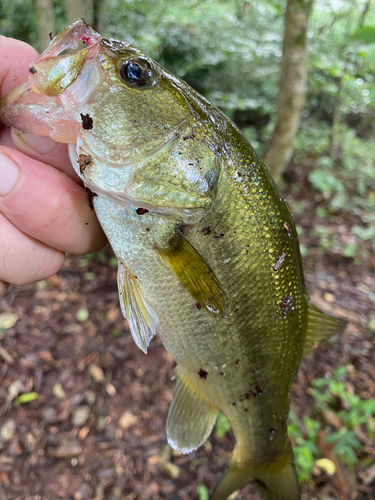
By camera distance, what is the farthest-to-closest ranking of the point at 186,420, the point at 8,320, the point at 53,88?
the point at 8,320, the point at 186,420, the point at 53,88

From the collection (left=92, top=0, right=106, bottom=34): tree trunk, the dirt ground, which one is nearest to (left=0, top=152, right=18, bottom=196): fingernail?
the dirt ground

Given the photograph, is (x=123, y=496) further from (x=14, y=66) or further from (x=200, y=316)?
(x=14, y=66)

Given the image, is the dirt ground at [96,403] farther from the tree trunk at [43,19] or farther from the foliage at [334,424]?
the tree trunk at [43,19]

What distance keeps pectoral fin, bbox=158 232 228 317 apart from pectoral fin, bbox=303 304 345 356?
0.53 meters

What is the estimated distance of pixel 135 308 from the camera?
1306 mm

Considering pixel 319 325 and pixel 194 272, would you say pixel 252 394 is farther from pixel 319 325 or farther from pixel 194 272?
pixel 194 272

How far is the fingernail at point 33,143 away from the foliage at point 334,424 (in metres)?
2.70

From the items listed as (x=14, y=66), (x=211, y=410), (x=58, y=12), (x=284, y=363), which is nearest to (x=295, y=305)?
(x=284, y=363)

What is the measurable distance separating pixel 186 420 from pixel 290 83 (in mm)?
3448

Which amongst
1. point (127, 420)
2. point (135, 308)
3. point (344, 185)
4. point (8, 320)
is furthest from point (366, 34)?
point (344, 185)

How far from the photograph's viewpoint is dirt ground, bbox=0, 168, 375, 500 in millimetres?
2332

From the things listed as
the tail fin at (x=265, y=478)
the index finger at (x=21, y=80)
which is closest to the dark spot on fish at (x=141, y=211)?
the index finger at (x=21, y=80)

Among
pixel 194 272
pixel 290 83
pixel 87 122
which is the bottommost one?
pixel 194 272

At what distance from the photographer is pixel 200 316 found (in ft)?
4.39
